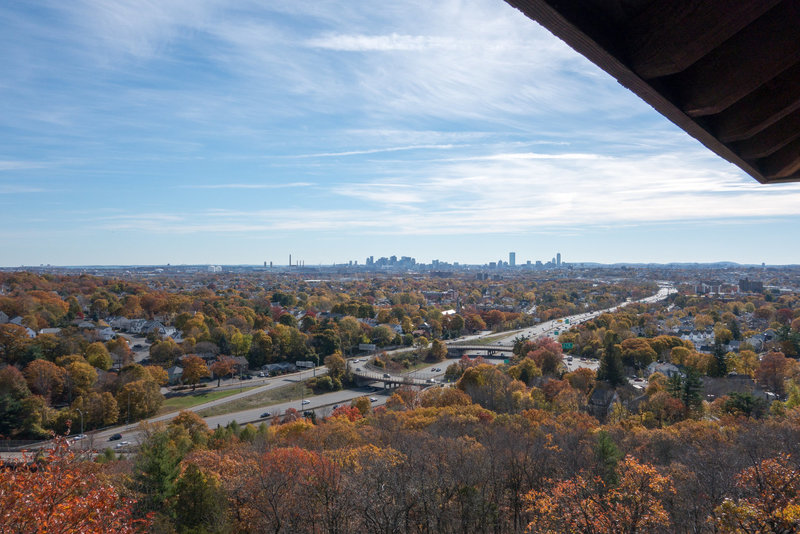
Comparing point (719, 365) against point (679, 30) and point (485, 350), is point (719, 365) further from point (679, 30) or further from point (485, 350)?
point (679, 30)

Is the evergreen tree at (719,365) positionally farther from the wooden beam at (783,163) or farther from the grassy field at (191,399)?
the wooden beam at (783,163)

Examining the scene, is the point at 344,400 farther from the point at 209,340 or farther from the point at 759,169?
the point at 759,169

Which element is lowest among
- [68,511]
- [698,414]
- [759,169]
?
[698,414]

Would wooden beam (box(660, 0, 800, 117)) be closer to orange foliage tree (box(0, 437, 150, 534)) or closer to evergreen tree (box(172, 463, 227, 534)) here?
orange foliage tree (box(0, 437, 150, 534))

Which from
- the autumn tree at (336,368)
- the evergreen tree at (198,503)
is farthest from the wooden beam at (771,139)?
the autumn tree at (336,368)

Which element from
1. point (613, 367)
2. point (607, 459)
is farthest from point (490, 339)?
point (607, 459)

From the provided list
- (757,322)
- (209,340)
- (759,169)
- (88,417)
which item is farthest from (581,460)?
(757,322)

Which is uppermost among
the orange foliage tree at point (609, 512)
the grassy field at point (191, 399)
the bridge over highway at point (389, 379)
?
the orange foliage tree at point (609, 512)
